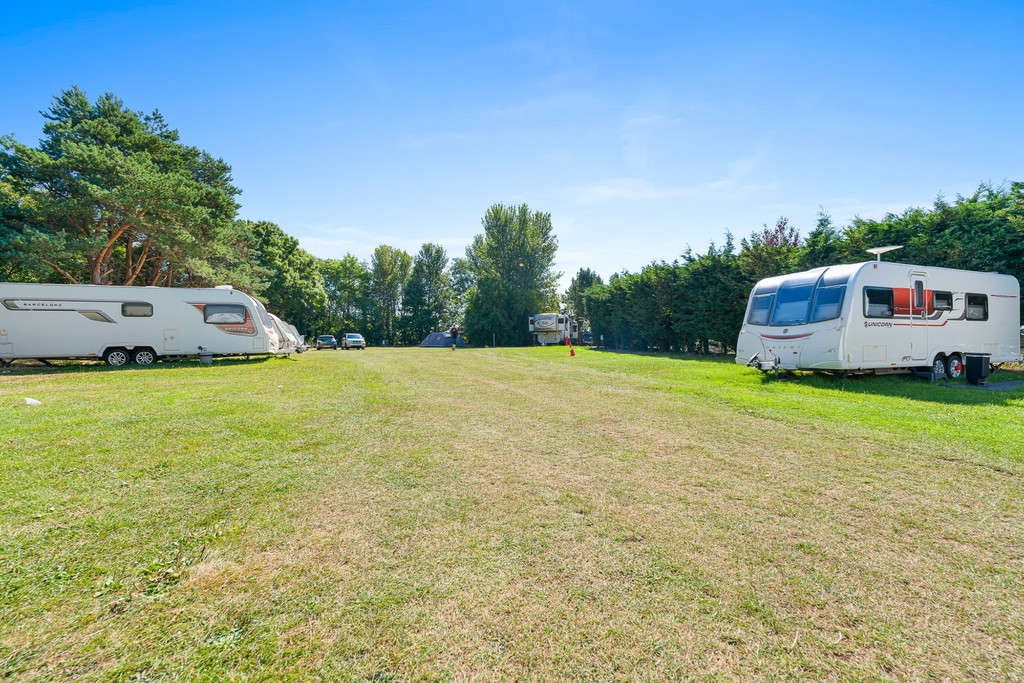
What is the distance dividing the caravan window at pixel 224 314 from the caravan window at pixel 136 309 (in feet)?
5.53

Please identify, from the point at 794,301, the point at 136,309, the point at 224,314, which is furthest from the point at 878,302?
the point at 136,309

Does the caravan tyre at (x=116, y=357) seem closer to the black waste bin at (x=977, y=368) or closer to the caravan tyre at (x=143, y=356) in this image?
the caravan tyre at (x=143, y=356)

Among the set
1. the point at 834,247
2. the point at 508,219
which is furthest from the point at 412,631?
the point at 508,219

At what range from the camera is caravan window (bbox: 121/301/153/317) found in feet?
53.3

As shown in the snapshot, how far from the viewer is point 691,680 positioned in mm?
1878

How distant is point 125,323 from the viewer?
1627 centimetres

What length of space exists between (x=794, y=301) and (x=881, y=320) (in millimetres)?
1785

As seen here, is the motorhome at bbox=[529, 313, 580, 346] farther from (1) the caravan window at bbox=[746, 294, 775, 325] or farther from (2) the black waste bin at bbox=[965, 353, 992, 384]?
(2) the black waste bin at bbox=[965, 353, 992, 384]

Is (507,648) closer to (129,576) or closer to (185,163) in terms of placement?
(129,576)

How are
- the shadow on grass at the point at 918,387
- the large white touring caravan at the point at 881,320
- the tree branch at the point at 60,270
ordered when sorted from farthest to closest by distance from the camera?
the tree branch at the point at 60,270 → the large white touring caravan at the point at 881,320 → the shadow on grass at the point at 918,387

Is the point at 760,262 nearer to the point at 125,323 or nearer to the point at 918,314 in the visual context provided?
the point at 918,314

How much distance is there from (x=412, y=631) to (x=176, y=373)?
15067 millimetres

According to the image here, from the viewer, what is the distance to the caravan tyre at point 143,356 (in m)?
16.8

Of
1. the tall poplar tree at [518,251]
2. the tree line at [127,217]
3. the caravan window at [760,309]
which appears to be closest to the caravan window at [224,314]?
the tree line at [127,217]
